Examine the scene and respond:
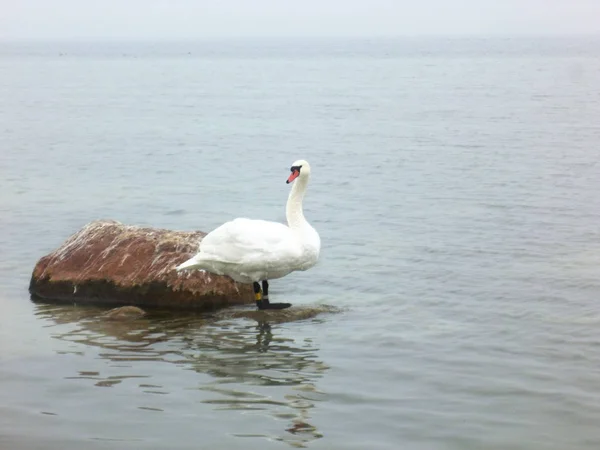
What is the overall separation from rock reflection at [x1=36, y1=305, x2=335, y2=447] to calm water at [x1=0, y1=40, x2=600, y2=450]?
31mm

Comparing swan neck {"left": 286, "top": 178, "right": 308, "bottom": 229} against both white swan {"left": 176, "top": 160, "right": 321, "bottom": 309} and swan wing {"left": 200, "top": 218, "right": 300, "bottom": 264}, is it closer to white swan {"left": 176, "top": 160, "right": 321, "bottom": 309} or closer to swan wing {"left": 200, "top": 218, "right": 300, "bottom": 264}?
white swan {"left": 176, "top": 160, "right": 321, "bottom": 309}

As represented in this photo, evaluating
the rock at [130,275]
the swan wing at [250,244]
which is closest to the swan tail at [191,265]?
the swan wing at [250,244]

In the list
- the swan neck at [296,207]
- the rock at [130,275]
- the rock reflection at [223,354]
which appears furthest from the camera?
the rock at [130,275]

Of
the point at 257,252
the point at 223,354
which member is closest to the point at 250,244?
the point at 257,252

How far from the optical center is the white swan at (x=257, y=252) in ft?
36.7

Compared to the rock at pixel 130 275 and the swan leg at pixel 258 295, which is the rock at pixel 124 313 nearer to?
the rock at pixel 130 275

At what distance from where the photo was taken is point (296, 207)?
1195 centimetres

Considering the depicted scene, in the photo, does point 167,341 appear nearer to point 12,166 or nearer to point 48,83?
point 12,166

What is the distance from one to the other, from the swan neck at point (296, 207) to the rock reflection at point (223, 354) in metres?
1.03

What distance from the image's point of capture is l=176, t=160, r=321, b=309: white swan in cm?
1120

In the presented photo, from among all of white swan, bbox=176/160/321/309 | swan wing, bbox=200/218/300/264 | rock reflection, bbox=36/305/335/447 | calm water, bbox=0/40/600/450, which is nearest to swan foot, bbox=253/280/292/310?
white swan, bbox=176/160/321/309

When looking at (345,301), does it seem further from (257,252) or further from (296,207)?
(257,252)

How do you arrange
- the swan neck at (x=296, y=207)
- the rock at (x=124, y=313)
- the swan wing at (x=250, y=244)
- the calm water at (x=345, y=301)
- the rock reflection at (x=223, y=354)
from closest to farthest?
the calm water at (x=345, y=301)
the rock reflection at (x=223, y=354)
the swan wing at (x=250, y=244)
the rock at (x=124, y=313)
the swan neck at (x=296, y=207)

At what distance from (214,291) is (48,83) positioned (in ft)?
171
